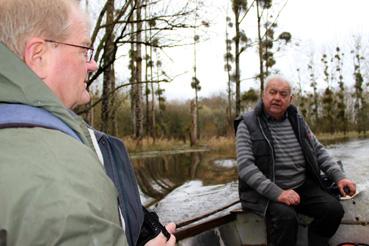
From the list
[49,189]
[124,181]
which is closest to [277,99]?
[124,181]

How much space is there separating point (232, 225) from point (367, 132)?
4949 cm

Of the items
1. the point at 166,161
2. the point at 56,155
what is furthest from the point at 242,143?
the point at 166,161

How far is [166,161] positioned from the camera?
1533 centimetres

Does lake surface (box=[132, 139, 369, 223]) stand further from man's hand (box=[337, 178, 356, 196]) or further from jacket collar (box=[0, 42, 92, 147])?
jacket collar (box=[0, 42, 92, 147])

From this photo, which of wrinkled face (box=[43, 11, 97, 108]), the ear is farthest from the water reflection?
the ear

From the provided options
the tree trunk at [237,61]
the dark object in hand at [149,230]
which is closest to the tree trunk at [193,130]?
the tree trunk at [237,61]

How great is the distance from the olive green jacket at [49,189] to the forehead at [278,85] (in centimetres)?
364

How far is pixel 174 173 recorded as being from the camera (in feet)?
42.3

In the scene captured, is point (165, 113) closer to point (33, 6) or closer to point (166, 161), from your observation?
point (166, 161)

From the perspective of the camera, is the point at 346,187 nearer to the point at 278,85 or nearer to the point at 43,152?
the point at 278,85

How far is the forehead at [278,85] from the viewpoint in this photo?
4.41 meters

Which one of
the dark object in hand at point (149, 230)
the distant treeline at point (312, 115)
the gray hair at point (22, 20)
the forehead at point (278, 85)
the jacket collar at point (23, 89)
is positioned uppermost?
the distant treeline at point (312, 115)

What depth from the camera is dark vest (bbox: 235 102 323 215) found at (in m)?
4.18

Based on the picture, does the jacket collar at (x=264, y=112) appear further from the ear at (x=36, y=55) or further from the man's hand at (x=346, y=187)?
the ear at (x=36, y=55)
